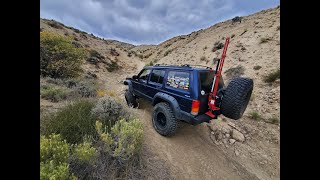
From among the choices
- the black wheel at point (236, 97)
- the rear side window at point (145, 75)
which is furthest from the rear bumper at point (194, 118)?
the rear side window at point (145, 75)

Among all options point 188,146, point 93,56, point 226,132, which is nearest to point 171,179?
point 188,146

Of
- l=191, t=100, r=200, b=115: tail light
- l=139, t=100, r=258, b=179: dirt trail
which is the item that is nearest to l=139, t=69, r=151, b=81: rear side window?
l=139, t=100, r=258, b=179: dirt trail

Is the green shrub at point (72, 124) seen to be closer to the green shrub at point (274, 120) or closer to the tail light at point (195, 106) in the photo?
the tail light at point (195, 106)

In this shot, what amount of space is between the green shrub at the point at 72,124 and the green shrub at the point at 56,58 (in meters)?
7.04

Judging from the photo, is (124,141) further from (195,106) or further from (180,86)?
(180,86)

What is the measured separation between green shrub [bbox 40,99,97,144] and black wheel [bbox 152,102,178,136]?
1668 mm

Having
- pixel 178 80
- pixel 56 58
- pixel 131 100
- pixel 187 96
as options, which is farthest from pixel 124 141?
pixel 56 58

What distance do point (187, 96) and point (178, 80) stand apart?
581 millimetres

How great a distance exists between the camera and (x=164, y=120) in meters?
4.50

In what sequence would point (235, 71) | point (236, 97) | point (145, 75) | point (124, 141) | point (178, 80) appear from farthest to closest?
point (235, 71) < point (145, 75) < point (178, 80) < point (236, 97) < point (124, 141)

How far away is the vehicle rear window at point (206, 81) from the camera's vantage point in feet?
13.4

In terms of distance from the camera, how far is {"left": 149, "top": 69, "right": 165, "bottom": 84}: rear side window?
194 inches

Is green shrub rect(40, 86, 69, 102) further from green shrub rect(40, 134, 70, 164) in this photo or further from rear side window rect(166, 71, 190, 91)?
rear side window rect(166, 71, 190, 91)
